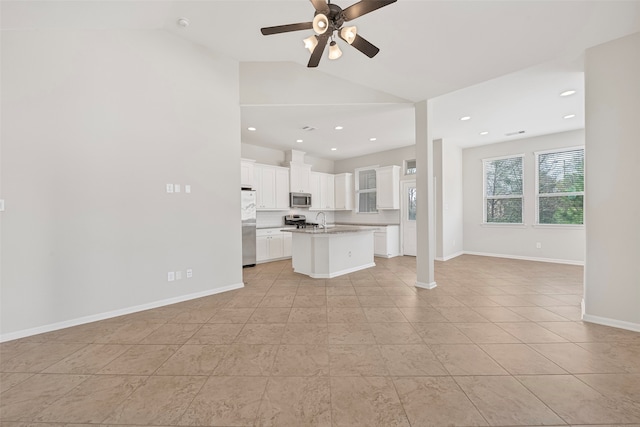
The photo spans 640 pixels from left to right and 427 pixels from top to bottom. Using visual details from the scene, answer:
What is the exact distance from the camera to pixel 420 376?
1.87 m

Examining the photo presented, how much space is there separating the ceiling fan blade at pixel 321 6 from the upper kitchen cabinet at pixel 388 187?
5.43 m

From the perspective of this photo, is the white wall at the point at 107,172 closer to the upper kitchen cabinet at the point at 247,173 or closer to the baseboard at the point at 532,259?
the upper kitchen cabinet at the point at 247,173

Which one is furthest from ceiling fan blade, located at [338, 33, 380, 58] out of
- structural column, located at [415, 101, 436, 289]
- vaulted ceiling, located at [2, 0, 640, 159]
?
structural column, located at [415, 101, 436, 289]

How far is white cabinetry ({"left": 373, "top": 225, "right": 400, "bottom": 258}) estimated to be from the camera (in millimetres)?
6766

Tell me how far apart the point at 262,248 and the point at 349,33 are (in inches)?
196

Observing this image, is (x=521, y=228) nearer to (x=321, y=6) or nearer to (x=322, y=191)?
(x=322, y=191)

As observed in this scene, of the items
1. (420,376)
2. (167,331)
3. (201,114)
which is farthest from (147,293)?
(420,376)

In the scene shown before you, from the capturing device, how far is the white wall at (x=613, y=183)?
258cm

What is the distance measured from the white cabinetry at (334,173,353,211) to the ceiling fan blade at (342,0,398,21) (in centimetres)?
605

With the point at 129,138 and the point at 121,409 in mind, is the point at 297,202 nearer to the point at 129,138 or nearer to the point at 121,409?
the point at 129,138

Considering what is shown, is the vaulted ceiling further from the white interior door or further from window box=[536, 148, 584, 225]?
the white interior door

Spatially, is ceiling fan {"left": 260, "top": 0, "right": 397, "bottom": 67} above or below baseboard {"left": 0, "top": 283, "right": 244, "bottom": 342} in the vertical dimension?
above

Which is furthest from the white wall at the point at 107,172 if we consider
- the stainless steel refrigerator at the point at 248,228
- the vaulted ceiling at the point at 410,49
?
the stainless steel refrigerator at the point at 248,228

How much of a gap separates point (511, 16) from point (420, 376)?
3213 mm
